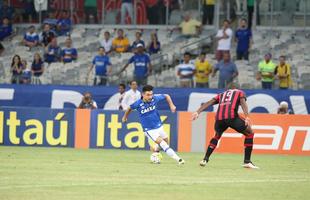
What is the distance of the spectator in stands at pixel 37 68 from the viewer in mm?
33219

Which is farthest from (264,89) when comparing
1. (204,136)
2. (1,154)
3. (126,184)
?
(126,184)

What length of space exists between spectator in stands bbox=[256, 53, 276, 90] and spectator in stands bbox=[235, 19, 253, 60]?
135 centimetres

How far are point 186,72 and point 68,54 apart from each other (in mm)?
4540

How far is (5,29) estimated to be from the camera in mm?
36844

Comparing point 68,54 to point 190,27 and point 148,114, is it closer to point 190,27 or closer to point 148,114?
point 190,27

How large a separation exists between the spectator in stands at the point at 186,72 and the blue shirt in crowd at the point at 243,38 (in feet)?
5.97

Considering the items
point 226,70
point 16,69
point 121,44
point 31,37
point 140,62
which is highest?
point 31,37

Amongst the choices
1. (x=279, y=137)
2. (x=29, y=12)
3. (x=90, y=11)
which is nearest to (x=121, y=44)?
(x=90, y=11)

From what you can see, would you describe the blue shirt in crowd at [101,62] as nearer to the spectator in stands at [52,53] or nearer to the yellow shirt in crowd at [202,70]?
the spectator in stands at [52,53]

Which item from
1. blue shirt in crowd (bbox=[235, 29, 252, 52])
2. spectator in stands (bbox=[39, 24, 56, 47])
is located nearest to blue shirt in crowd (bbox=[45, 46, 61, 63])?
spectator in stands (bbox=[39, 24, 56, 47])

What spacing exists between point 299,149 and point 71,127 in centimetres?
614

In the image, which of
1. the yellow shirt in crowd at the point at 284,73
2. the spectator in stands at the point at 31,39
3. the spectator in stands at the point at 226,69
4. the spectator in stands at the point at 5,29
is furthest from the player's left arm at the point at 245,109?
the spectator in stands at the point at 5,29

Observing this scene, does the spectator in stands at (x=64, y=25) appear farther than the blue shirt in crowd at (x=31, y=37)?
Yes

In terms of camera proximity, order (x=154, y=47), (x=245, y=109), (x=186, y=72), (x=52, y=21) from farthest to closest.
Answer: (x=52, y=21) < (x=154, y=47) < (x=186, y=72) < (x=245, y=109)
